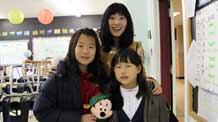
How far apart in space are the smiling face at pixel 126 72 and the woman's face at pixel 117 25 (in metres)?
0.38

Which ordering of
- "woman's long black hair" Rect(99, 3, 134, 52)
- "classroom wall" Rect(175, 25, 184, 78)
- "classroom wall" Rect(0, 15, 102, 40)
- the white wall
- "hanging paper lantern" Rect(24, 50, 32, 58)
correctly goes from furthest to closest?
"classroom wall" Rect(175, 25, 184, 78), "classroom wall" Rect(0, 15, 102, 40), "hanging paper lantern" Rect(24, 50, 32, 58), the white wall, "woman's long black hair" Rect(99, 3, 134, 52)

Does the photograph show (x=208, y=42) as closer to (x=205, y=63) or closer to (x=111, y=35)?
(x=205, y=63)

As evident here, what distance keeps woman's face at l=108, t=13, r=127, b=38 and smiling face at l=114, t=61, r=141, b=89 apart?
0.38 m

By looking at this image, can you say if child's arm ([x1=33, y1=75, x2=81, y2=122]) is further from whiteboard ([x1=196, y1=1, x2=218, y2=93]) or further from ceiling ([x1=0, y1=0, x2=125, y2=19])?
ceiling ([x1=0, y1=0, x2=125, y2=19])

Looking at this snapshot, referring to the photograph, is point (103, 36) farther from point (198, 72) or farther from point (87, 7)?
point (87, 7)

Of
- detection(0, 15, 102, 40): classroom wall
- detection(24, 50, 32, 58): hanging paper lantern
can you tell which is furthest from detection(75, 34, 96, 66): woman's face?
detection(24, 50, 32, 58): hanging paper lantern

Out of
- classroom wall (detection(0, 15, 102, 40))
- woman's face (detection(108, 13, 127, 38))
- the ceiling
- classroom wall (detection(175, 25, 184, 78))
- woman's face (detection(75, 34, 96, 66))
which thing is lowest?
classroom wall (detection(175, 25, 184, 78))

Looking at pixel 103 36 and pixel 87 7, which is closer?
pixel 103 36

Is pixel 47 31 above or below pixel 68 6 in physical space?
below

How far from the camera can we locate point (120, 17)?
1890 mm

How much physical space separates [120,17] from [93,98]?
2.17ft

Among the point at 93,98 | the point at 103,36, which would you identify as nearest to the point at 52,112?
the point at 93,98

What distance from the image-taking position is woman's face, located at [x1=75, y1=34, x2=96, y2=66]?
1.52 m

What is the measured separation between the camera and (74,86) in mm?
1443
